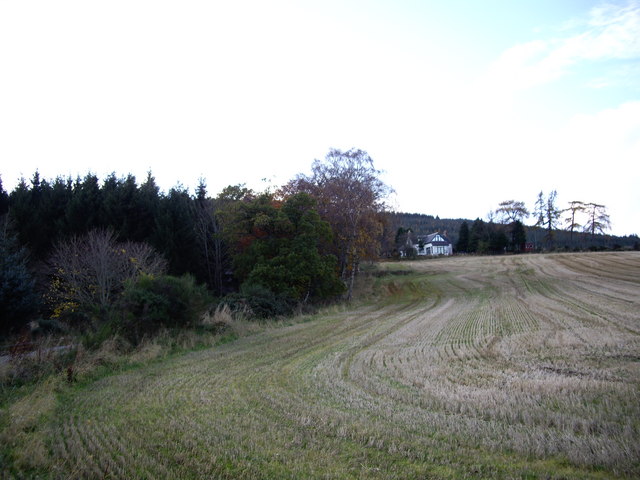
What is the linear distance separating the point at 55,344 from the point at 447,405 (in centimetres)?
1169

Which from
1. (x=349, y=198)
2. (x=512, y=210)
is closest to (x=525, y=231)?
(x=512, y=210)

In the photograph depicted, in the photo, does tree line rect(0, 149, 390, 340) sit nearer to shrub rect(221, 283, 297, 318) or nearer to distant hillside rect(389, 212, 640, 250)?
shrub rect(221, 283, 297, 318)

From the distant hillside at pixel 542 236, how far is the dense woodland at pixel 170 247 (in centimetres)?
870

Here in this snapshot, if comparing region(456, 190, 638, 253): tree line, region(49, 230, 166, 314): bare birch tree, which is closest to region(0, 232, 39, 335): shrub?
region(49, 230, 166, 314): bare birch tree

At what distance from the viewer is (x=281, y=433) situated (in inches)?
232

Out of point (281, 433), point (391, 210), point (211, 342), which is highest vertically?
point (391, 210)

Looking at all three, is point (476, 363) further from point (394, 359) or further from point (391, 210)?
point (391, 210)

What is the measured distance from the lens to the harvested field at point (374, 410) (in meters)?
4.82

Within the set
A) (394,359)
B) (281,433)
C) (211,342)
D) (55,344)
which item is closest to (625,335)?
(394,359)

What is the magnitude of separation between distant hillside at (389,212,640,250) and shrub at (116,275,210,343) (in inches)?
1015

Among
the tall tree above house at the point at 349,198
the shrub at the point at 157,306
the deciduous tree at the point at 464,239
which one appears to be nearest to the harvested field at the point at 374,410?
the shrub at the point at 157,306

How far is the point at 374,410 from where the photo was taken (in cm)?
683

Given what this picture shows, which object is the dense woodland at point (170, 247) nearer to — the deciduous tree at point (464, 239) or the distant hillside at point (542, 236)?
the distant hillside at point (542, 236)

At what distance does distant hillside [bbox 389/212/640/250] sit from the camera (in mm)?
67438
